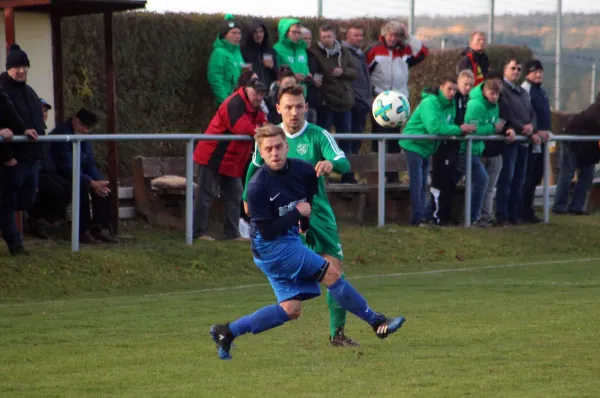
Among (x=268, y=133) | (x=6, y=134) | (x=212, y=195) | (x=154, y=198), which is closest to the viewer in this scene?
(x=268, y=133)

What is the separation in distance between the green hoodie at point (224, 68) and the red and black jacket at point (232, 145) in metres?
1.72

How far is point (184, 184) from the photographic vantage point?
14750 millimetres

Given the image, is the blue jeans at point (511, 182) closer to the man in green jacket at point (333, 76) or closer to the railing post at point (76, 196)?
the man in green jacket at point (333, 76)

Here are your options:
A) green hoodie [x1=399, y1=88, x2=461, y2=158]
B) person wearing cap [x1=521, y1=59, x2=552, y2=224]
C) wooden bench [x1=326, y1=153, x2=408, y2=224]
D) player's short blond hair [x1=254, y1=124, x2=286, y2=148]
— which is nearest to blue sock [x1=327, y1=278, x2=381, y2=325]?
player's short blond hair [x1=254, y1=124, x2=286, y2=148]

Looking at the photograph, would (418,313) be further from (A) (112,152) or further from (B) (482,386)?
(A) (112,152)

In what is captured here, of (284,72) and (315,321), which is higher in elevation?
(284,72)

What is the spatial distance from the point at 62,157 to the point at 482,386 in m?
7.00

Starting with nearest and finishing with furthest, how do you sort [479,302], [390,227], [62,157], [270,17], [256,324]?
[256,324] < [479,302] < [62,157] < [390,227] < [270,17]

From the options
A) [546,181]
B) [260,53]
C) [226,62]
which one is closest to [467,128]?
[546,181]

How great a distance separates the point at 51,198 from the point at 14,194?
106 centimetres

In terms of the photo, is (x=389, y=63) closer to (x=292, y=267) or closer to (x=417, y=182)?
(x=417, y=182)

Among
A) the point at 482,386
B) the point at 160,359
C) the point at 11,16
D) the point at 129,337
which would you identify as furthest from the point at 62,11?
the point at 482,386

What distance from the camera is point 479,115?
16.0 m

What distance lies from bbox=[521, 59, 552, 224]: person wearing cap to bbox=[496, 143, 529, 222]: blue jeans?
0.94 feet
